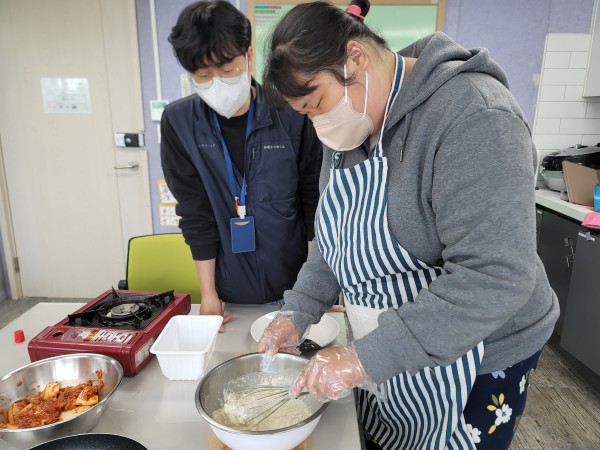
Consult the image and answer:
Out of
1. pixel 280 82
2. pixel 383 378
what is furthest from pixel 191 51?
pixel 383 378

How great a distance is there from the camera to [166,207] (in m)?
2.98

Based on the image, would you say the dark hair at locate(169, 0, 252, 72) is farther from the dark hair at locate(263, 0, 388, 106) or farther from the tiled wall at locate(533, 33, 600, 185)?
the tiled wall at locate(533, 33, 600, 185)

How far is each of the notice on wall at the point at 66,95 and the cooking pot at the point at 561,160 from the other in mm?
3051

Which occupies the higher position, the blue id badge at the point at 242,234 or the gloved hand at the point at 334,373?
the blue id badge at the point at 242,234

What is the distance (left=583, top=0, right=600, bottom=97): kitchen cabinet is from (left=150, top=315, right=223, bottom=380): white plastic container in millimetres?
2809

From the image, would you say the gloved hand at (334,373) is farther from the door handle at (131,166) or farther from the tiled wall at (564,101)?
the tiled wall at (564,101)

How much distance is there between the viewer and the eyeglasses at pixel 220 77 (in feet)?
3.74

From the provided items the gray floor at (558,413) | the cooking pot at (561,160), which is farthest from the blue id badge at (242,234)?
the cooking pot at (561,160)

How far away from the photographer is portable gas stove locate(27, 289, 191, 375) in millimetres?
1007

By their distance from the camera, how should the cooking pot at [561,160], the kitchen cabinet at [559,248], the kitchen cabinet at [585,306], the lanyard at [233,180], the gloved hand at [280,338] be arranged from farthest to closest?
the cooking pot at [561,160] → the kitchen cabinet at [559,248] → the kitchen cabinet at [585,306] → the lanyard at [233,180] → the gloved hand at [280,338]

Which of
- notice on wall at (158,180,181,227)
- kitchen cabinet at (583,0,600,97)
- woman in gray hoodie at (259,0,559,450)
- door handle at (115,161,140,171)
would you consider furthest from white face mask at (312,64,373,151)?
kitchen cabinet at (583,0,600,97)

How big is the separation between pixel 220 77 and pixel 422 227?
2.36 feet

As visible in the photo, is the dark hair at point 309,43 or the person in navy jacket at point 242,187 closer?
the dark hair at point 309,43

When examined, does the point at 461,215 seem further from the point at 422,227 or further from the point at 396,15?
the point at 396,15
